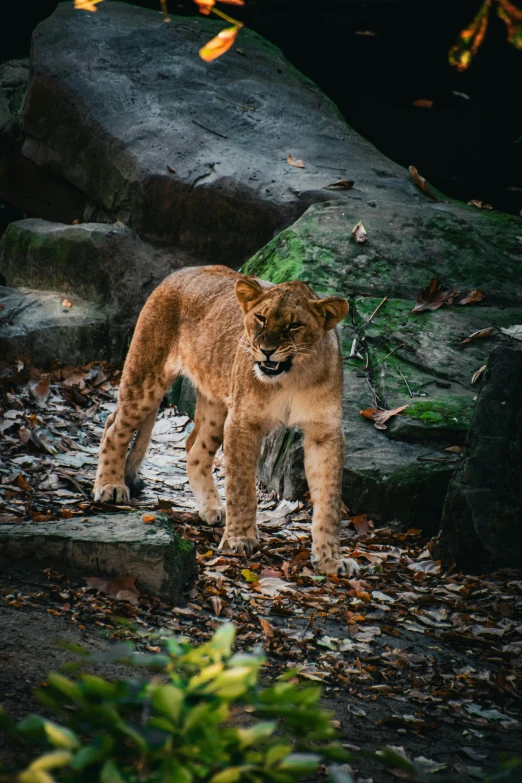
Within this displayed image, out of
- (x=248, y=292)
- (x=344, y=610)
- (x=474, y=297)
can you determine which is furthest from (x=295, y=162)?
(x=344, y=610)

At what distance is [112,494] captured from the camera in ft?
21.3

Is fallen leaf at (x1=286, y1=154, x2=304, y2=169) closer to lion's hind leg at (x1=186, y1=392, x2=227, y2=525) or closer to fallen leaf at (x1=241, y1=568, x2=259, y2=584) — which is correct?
lion's hind leg at (x1=186, y1=392, x2=227, y2=525)

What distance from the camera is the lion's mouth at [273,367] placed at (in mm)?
5246

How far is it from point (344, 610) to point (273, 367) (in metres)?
1.45

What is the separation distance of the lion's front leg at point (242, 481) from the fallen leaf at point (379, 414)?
1338 mm

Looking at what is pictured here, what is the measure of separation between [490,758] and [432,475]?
296cm

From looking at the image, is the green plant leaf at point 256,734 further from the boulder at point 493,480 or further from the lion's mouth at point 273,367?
the boulder at point 493,480

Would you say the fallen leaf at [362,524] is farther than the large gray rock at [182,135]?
No

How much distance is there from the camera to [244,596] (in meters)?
4.82

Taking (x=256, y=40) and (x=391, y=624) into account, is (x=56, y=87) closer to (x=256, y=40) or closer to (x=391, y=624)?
(x=256, y=40)

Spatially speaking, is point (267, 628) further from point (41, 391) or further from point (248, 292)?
point (41, 391)

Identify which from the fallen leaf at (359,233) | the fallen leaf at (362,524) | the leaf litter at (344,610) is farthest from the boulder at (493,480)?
the fallen leaf at (359,233)

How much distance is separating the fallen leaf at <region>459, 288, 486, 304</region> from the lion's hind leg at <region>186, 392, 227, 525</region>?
2.61 m

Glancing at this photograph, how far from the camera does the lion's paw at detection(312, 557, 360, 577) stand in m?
5.33
